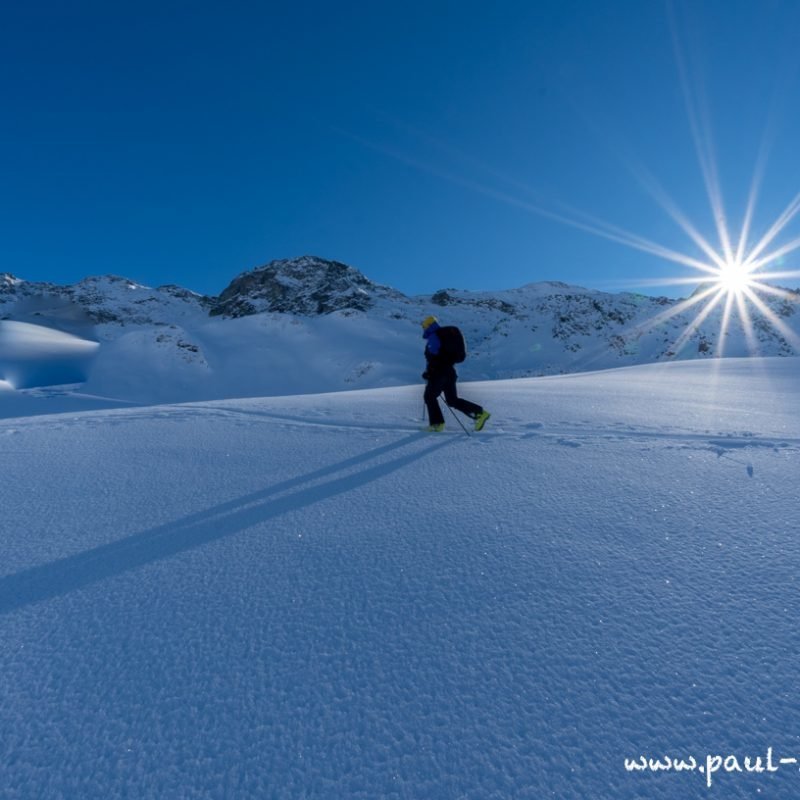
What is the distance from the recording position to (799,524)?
2387 millimetres

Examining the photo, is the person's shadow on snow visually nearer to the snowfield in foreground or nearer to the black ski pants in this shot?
the snowfield in foreground

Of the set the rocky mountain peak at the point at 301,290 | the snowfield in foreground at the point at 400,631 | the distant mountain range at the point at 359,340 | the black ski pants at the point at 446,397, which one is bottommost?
the snowfield in foreground at the point at 400,631

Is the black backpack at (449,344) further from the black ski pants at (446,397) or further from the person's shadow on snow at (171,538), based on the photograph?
the person's shadow on snow at (171,538)

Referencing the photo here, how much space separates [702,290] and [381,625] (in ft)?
195

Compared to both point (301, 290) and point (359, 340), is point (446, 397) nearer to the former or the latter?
point (359, 340)

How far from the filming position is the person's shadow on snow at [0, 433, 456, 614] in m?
1.95

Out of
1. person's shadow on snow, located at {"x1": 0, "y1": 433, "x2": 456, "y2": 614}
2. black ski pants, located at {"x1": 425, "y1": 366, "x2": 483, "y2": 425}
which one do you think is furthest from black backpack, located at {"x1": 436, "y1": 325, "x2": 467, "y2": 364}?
person's shadow on snow, located at {"x1": 0, "y1": 433, "x2": 456, "y2": 614}

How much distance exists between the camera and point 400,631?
5.37 ft

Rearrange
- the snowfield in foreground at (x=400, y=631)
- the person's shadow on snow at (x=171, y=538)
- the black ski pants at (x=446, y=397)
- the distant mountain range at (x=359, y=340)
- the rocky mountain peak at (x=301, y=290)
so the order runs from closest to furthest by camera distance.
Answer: the snowfield in foreground at (x=400, y=631)
the person's shadow on snow at (x=171, y=538)
the black ski pants at (x=446, y=397)
the distant mountain range at (x=359, y=340)
the rocky mountain peak at (x=301, y=290)

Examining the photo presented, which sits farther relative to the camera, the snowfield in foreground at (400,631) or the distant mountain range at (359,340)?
the distant mountain range at (359,340)

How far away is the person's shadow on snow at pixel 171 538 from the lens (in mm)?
1948

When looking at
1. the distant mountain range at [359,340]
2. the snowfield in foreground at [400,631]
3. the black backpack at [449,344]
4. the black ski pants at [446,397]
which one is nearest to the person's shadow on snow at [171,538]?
the snowfield in foreground at [400,631]

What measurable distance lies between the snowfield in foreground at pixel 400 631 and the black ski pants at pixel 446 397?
1.69 metres

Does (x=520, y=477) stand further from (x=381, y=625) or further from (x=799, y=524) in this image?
(x=381, y=625)
